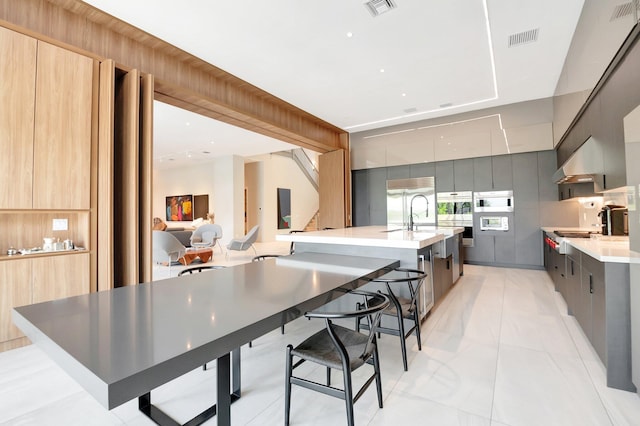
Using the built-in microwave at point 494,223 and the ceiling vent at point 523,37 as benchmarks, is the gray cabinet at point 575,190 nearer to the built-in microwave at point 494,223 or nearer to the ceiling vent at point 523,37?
the built-in microwave at point 494,223

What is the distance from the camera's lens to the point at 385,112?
6.07 metres

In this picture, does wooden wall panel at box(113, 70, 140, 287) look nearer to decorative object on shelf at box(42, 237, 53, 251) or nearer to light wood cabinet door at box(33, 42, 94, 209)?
light wood cabinet door at box(33, 42, 94, 209)

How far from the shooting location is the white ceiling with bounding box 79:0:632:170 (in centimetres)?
302

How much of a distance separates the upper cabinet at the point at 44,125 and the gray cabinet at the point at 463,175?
20.0ft

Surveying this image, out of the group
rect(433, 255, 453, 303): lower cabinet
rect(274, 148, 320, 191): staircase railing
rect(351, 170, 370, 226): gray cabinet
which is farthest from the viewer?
rect(274, 148, 320, 191): staircase railing

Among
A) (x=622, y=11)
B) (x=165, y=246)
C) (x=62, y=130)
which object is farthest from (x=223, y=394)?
(x=165, y=246)

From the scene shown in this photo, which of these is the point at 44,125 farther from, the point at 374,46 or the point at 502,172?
the point at 502,172

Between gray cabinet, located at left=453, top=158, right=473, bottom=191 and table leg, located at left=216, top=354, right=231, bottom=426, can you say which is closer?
table leg, located at left=216, top=354, right=231, bottom=426

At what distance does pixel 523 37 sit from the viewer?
354cm

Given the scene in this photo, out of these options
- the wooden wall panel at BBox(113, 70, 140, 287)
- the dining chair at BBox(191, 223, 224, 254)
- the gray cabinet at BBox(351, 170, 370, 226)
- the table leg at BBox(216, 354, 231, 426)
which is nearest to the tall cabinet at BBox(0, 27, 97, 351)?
the wooden wall panel at BBox(113, 70, 140, 287)

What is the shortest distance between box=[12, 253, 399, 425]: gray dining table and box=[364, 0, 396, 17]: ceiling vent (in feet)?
8.54

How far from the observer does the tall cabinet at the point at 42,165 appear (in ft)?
8.23

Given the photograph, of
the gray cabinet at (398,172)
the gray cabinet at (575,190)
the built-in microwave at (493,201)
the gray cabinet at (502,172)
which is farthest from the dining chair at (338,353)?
the gray cabinet at (398,172)

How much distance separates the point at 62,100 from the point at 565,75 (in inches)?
228
